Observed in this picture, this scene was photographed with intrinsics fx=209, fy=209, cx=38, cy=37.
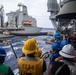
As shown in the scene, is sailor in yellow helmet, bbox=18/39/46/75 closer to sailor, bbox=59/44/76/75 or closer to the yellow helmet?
the yellow helmet

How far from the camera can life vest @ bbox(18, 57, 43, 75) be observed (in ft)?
12.0

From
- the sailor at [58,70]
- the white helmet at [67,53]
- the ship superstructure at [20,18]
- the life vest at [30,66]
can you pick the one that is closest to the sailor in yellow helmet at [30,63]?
the life vest at [30,66]

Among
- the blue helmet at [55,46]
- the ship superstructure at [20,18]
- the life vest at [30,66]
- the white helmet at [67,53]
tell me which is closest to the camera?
the white helmet at [67,53]

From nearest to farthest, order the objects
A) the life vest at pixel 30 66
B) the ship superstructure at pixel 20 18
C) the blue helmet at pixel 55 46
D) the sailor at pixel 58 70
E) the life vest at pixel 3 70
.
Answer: the sailor at pixel 58 70 → the life vest at pixel 3 70 → the life vest at pixel 30 66 → the blue helmet at pixel 55 46 → the ship superstructure at pixel 20 18

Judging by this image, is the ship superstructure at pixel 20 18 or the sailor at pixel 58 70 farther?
the ship superstructure at pixel 20 18

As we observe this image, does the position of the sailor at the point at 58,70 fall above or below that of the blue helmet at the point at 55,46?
above

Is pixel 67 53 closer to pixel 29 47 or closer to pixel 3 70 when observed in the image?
pixel 29 47

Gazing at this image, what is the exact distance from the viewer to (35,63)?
144 inches

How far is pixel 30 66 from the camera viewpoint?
3662mm

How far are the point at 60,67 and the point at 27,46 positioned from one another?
1182mm

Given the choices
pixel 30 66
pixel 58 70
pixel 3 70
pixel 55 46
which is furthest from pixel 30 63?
pixel 55 46

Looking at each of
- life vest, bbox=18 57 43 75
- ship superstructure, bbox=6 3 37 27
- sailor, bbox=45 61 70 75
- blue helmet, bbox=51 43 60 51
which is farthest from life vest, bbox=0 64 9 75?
ship superstructure, bbox=6 3 37 27

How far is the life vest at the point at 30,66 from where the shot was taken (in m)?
3.66

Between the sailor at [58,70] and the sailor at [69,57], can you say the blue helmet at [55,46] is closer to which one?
the sailor at [69,57]
